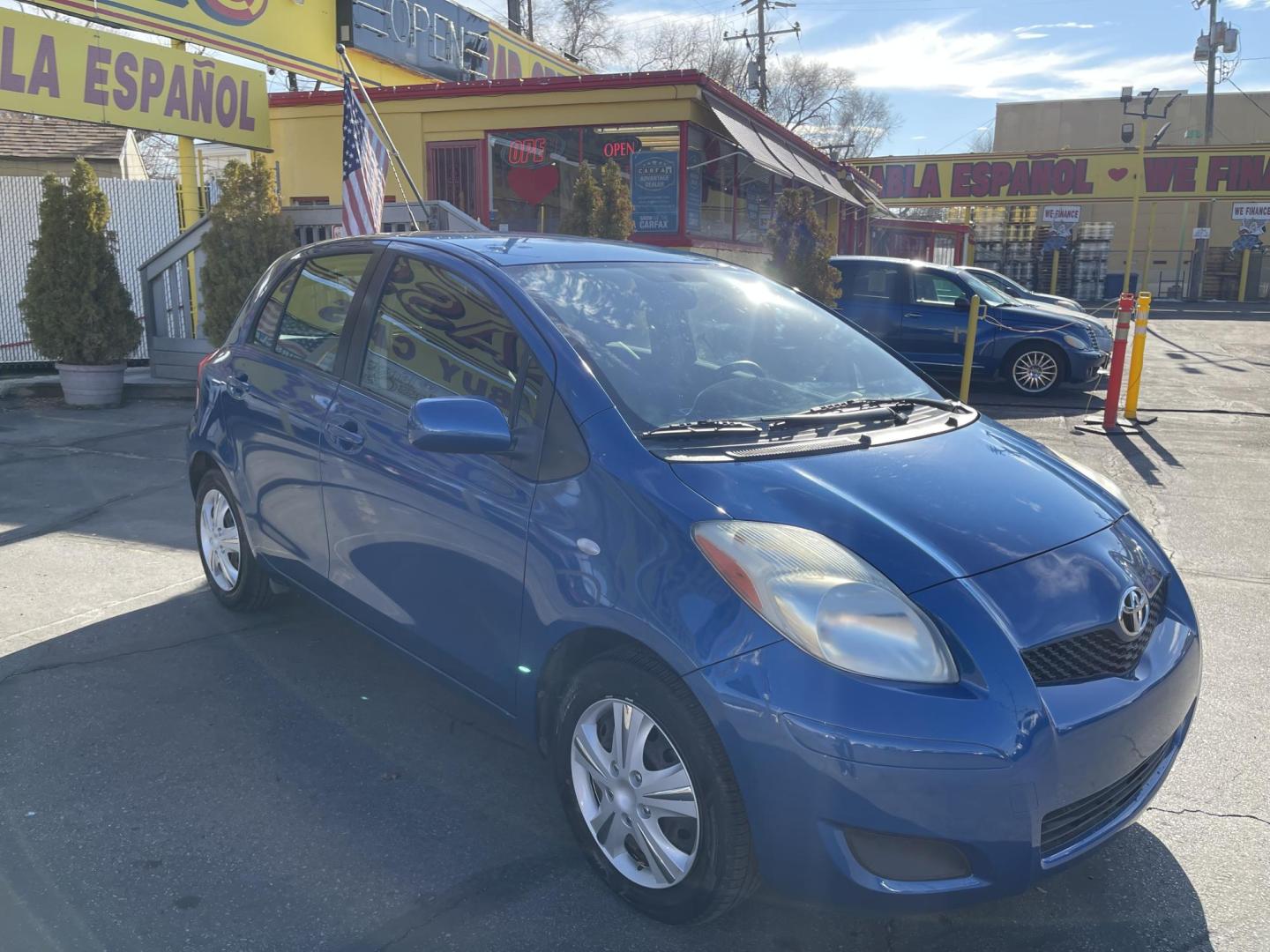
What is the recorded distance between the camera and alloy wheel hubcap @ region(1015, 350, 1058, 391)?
12.0m

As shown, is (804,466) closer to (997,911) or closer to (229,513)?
(997,911)

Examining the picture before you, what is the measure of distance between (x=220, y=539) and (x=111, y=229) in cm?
868

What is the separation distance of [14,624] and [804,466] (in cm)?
377

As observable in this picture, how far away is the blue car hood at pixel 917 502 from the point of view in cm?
244

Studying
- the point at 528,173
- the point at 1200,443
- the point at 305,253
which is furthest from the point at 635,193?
the point at 305,253

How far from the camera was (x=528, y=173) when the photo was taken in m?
14.5

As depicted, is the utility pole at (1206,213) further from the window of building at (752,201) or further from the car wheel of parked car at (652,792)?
the car wheel of parked car at (652,792)

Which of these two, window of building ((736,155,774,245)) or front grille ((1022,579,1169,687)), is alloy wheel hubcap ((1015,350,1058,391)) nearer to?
window of building ((736,155,774,245))

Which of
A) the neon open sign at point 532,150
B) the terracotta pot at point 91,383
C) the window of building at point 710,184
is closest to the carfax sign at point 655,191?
the window of building at point 710,184

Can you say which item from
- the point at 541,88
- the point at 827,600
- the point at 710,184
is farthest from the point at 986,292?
the point at 827,600

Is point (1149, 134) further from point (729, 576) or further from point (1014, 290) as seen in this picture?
point (729, 576)

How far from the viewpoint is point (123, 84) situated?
38.5 ft

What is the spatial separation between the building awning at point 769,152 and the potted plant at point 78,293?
7242 millimetres

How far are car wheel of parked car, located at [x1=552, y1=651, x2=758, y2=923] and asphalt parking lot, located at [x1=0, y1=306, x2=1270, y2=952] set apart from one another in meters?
0.15
